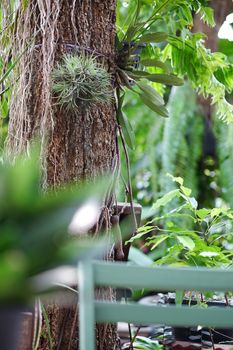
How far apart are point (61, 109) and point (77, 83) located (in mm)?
87

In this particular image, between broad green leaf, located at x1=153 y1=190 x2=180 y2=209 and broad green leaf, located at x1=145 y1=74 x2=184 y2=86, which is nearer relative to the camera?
broad green leaf, located at x1=153 y1=190 x2=180 y2=209

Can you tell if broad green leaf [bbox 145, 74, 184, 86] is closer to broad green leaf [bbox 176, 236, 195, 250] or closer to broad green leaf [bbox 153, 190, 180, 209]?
broad green leaf [bbox 153, 190, 180, 209]

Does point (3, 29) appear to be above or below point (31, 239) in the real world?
above

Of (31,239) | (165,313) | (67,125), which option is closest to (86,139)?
(67,125)

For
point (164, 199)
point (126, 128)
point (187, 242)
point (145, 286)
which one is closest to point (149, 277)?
point (145, 286)

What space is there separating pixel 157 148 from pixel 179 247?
362 cm

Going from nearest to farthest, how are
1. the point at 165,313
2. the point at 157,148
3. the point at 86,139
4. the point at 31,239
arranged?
the point at 31,239, the point at 165,313, the point at 86,139, the point at 157,148

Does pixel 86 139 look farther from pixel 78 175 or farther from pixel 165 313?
pixel 165 313

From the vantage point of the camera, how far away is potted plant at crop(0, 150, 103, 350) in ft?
1.53

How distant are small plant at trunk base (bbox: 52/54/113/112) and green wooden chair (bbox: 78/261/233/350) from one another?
1.04 m

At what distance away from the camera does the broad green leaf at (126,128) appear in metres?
1.81

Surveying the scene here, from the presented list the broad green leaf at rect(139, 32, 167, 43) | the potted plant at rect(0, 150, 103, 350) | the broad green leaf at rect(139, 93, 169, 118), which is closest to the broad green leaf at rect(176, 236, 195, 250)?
the broad green leaf at rect(139, 93, 169, 118)

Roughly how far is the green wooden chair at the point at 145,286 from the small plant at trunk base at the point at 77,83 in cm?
104

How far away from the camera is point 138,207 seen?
74.5 inches
